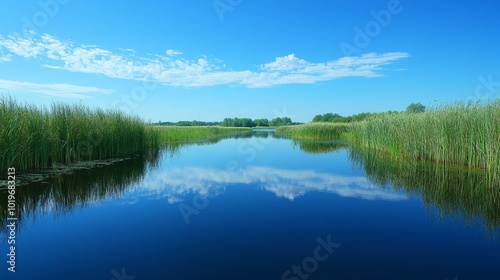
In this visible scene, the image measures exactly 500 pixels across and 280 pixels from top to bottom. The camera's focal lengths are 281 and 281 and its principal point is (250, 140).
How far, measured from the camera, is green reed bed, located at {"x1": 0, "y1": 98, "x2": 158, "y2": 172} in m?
7.35

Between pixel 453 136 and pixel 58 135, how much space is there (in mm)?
13121

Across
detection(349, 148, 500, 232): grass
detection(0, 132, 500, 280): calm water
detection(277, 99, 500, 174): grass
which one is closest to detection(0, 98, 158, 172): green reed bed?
detection(0, 132, 500, 280): calm water

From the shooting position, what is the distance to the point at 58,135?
368 inches

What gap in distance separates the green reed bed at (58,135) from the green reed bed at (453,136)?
39.4ft

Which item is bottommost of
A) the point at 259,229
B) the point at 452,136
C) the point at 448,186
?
the point at 259,229

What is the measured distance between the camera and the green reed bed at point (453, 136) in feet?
24.4

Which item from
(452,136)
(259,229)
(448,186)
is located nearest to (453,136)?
(452,136)

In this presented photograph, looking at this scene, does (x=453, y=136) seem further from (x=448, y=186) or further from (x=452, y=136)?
(x=448, y=186)

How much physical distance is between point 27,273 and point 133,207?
260cm

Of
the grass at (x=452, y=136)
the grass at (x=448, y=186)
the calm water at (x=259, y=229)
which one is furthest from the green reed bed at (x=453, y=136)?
the calm water at (x=259, y=229)

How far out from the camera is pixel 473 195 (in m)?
Answer: 5.98

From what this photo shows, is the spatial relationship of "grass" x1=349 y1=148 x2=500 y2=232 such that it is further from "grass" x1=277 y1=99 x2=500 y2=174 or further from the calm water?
"grass" x1=277 y1=99 x2=500 y2=174

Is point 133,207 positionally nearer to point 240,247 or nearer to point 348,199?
point 240,247

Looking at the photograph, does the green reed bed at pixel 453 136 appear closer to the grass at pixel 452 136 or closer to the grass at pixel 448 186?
the grass at pixel 452 136
